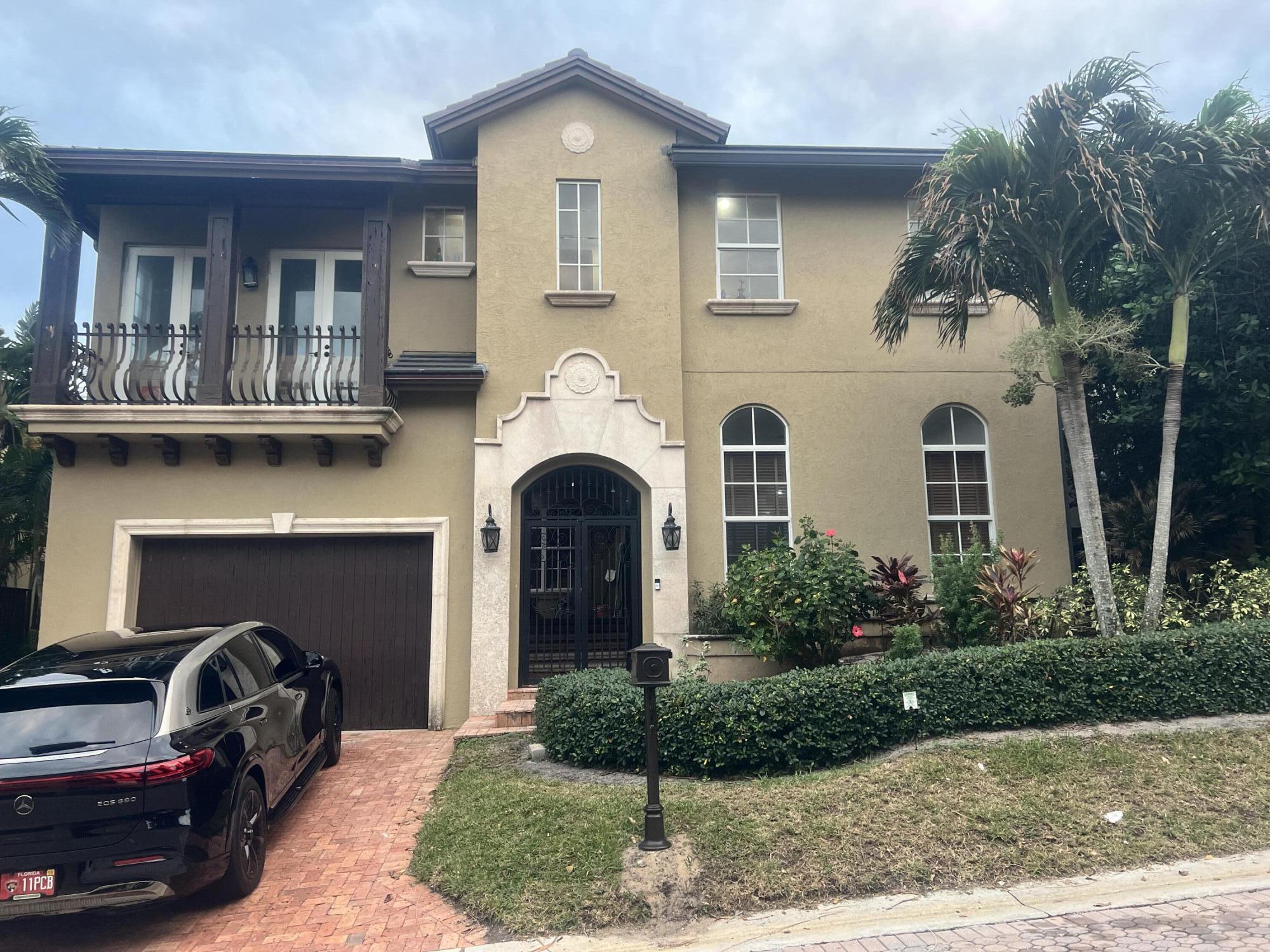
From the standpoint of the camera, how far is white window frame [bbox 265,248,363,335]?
A: 34.1 ft

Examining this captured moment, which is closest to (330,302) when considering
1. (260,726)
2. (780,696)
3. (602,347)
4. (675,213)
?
(602,347)

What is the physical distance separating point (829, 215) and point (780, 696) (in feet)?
23.3

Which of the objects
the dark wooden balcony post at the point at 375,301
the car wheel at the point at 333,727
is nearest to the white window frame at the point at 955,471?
the dark wooden balcony post at the point at 375,301

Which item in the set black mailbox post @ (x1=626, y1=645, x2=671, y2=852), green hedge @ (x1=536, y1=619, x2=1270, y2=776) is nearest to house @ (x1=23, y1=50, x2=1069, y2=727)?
green hedge @ (x1=536, y1=619, x2=1270, y2=776)

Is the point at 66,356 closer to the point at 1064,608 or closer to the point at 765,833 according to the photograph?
the point at 765,833

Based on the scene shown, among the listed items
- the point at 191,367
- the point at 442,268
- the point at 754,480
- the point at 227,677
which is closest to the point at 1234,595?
the point at 754,480

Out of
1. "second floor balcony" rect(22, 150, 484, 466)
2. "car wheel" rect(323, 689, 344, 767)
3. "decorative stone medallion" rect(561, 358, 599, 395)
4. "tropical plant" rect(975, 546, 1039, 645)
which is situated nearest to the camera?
"car wheel" rect(323, 689, 344, 767)

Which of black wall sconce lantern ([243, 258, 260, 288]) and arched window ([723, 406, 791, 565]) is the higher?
black wall sconce lantern ([243, 258, 260, 288])

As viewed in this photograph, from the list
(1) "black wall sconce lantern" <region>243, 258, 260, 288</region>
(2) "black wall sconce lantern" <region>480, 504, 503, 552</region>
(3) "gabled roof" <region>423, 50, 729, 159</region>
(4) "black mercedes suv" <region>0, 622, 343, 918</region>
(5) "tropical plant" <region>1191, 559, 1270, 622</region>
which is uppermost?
(3) "gabled roof" <region>423, 50, 729, 159</region>

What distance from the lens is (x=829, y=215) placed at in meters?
10.7

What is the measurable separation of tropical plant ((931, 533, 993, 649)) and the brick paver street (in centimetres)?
396

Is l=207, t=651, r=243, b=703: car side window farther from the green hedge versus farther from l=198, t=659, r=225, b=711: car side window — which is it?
the green hedge

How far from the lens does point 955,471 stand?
1049 cm

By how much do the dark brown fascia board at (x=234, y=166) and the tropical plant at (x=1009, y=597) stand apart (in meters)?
8.41
